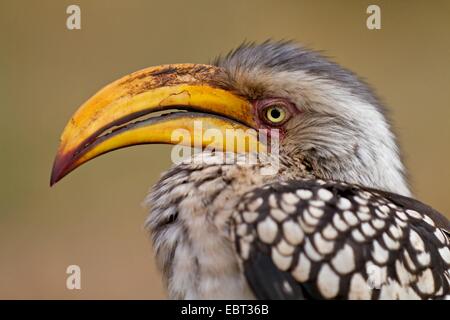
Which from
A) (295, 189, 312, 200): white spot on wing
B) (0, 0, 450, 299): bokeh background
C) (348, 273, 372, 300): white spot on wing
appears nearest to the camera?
(348, 273, 372, 300): white spot on wing

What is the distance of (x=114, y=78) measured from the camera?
8.28m

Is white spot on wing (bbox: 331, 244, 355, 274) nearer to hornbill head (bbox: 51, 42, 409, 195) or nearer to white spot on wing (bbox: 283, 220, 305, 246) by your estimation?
white spot on wing (bbox: 283, 220, 305, 246)

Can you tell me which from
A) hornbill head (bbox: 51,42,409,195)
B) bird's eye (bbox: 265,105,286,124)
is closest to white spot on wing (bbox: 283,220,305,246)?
hornbill head (bbox: 51,42,409,195)

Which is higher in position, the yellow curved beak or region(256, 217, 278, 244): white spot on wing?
the yellow curved beak

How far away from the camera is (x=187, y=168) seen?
315 cm

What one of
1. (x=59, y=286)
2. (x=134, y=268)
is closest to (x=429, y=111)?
(x=134, y=268)

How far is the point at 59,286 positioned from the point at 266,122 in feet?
13.7

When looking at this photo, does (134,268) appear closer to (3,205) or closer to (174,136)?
(3,205)

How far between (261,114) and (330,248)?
70cm

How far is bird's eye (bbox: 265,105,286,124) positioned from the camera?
3.34 m

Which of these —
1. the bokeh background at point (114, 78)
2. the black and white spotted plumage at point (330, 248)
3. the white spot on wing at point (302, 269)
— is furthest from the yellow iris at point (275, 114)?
the bokeh background at point (114, 78)

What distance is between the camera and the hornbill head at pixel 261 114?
127 inches

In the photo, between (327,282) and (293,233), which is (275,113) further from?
(327,282)

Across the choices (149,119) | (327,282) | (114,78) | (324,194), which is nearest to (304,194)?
(324,194)
